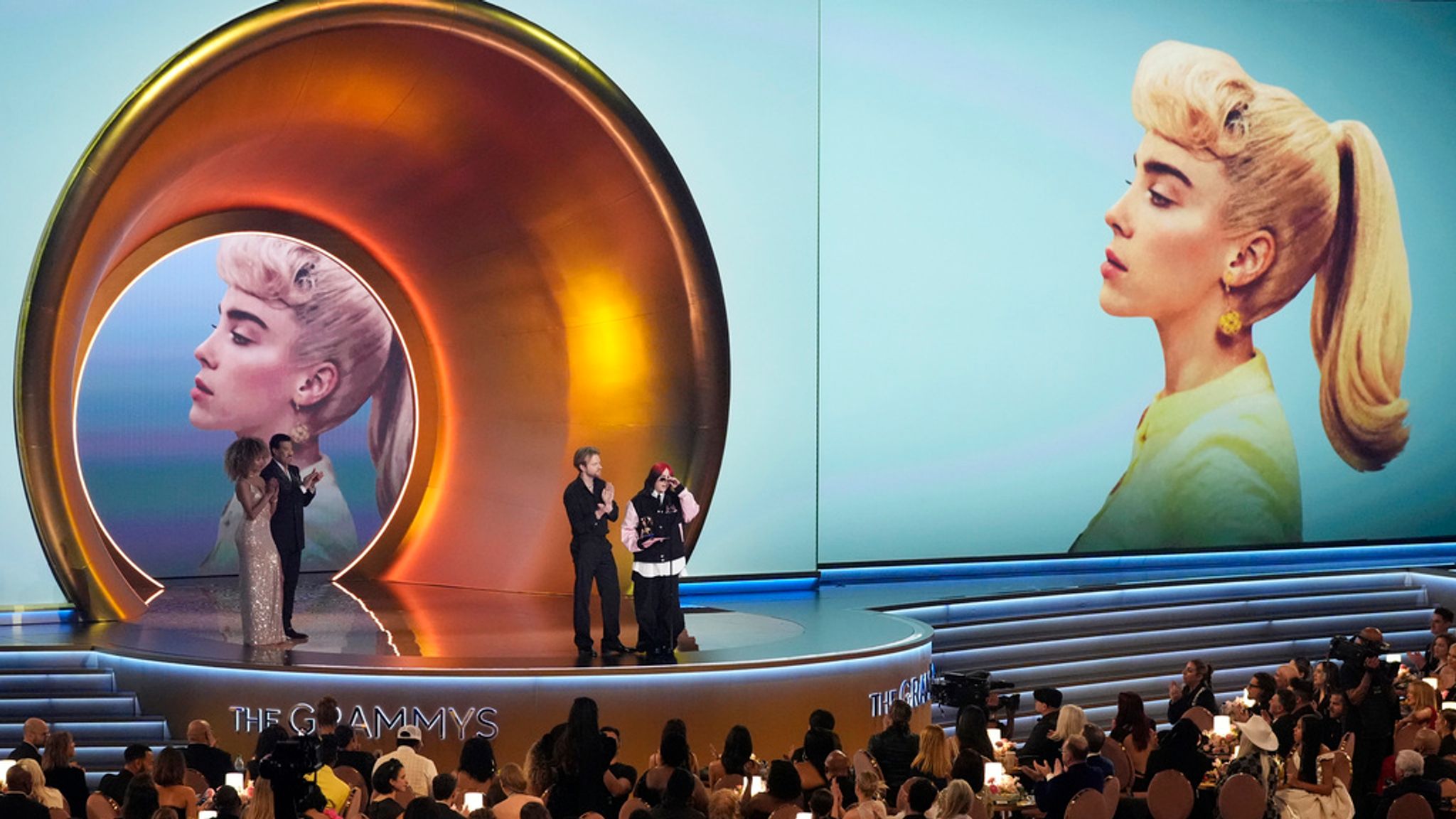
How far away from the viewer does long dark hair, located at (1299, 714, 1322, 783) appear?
22.3ft

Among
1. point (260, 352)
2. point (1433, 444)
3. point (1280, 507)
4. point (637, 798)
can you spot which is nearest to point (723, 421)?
point (260, 352)

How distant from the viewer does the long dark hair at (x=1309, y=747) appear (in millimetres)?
6809

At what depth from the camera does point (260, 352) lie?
497 inches

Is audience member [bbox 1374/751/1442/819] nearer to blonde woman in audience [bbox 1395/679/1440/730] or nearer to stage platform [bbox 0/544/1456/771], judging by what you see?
blonde woman in audience [bbox 1395/679/1440/730]

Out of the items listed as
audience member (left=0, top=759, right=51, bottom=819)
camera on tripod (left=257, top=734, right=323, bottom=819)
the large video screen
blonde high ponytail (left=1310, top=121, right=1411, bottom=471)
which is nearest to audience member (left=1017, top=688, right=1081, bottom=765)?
camera on tripod (left=257, top=734, right=323, bottom=819)

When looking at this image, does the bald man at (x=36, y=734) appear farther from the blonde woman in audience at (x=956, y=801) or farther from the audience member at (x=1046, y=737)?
the audience member at (x=1046, y=737)

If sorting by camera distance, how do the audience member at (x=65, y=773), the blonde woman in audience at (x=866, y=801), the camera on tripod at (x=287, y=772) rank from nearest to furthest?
1. the camera on tripod at (x=287, y=772)
2. the blonde woman in audience at (x=866, y=801)
3. the audience member at (x=65, y=773)

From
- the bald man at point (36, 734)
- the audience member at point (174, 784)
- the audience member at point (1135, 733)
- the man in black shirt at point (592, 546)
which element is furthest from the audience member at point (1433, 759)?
the bald man at point (36, 734)

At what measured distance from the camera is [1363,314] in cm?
1548

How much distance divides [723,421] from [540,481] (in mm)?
1325

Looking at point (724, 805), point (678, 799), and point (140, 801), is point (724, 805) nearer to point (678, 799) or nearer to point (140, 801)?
point (678, 799)

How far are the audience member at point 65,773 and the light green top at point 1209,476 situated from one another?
9870mm

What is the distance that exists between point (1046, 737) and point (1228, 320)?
8521 mm

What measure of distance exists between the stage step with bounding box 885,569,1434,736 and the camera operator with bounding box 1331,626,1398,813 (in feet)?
8.67
